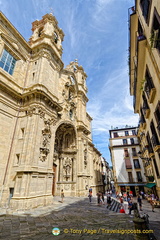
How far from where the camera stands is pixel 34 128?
1121 centimetres

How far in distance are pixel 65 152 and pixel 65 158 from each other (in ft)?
2.79

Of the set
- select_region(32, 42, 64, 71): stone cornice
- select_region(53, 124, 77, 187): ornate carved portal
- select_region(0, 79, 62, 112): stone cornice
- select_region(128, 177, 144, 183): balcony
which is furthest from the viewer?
select_region(128, 177, 144, 183): balcony

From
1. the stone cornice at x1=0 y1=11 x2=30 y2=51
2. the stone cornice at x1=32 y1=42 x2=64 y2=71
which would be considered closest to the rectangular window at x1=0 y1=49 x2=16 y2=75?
the stone cornice at x1=0 y1=11 x2=30 y2=51

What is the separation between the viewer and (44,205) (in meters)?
10.3

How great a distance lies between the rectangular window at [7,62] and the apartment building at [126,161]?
27.7 m

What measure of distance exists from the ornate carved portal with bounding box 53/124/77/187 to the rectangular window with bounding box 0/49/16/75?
906 centimetres

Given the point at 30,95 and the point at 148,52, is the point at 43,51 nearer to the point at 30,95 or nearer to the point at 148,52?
the point at 30,95

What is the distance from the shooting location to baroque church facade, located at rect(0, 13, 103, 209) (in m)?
9.94

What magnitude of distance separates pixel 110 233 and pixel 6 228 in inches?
177

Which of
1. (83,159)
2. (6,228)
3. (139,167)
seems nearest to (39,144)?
(6,228)

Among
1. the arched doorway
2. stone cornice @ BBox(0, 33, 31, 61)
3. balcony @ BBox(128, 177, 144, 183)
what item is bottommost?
balcony @ BBox(128, 177, 144, 183)

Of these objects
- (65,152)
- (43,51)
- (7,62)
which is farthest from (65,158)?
(43,51)

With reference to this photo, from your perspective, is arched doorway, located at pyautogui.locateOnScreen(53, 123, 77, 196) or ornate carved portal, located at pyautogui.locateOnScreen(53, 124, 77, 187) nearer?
arched doorway, located at pyautogui.locateOnScreen(53, 123, 77, 196)

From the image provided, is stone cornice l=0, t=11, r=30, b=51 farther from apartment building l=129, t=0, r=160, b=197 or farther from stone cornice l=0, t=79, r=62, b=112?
apartment building l=129, t=0, r=160, b=197
